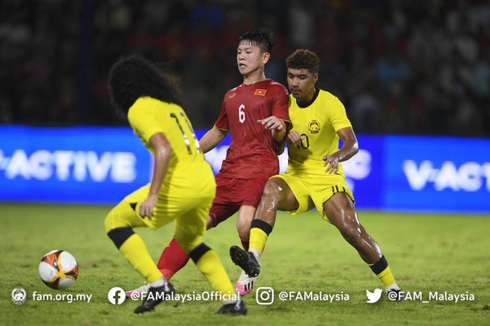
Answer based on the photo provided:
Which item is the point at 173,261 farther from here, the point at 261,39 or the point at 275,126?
the point at 261,39

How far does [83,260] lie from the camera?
8.57 m

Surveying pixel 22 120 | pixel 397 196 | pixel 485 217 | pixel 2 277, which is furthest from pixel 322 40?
pixel 2 277

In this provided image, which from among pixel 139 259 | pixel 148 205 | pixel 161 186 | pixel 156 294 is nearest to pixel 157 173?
pixel 161 186

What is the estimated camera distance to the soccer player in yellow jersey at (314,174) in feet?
21.0

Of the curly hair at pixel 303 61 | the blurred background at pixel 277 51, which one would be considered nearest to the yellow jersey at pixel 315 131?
the curly hair at pixel 303 61

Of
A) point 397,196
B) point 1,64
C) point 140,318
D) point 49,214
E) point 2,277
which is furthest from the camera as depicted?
point 1,64

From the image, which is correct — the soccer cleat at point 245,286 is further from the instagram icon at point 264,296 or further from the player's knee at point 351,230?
the player's knee at point 351,230

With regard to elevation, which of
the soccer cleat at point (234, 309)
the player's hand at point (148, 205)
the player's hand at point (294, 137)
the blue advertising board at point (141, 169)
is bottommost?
the blue advertising board at point (141, 169)

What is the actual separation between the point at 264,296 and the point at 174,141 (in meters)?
1.92

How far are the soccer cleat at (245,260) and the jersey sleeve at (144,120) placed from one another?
1.15 m

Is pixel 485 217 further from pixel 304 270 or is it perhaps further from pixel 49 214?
pixel 49 214

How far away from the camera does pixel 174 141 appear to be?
543 centimetres

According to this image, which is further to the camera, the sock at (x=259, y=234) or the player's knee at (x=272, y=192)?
the player's knee at (x=272, y=192)

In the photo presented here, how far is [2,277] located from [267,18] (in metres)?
11.2
